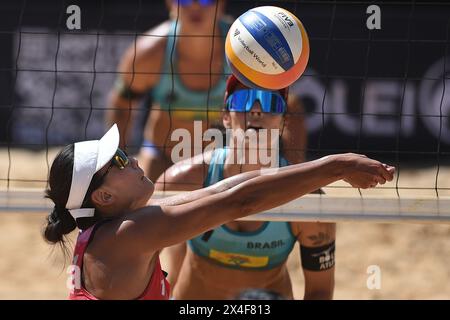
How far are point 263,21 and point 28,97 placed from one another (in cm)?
557

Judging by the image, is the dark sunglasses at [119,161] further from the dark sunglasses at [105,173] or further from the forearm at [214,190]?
the forearm at [214,190]

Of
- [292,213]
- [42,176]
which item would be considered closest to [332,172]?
[292,213]

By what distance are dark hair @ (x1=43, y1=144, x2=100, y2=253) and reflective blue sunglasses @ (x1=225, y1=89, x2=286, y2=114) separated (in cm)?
122

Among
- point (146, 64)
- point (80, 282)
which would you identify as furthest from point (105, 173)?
point (146, 64)

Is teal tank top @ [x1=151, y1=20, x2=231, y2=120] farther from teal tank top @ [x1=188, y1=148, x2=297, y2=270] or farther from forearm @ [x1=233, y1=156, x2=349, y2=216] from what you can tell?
forearm @ [x1=233, y1=156, x2=349, y2=216]

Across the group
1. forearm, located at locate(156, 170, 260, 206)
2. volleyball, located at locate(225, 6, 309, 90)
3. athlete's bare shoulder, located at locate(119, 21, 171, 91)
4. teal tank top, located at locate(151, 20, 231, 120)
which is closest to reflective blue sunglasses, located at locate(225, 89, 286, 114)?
volleyball, located at locate(225, 6, 309, 90)

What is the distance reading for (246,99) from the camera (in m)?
4.10

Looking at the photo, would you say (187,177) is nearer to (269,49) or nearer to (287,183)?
(269,49)

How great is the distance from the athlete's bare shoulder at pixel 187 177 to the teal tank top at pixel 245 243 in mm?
125

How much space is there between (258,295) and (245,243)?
0.27 meters

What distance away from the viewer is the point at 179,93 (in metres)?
6.11

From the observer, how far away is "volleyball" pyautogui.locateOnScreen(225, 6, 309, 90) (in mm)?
3824

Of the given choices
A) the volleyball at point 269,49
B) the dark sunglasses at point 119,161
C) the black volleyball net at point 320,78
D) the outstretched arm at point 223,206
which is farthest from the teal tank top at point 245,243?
the black volleyball net at point 320,78
